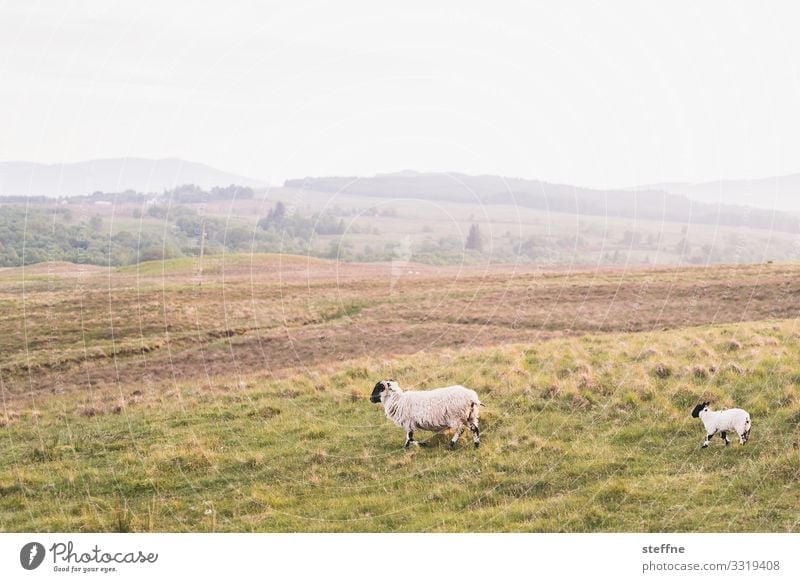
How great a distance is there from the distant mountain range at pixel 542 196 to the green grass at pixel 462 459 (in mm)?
19144

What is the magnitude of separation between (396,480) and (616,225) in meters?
91.0

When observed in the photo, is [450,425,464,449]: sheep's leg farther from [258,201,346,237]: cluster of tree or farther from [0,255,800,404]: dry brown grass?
[258,201,346,237]: cluster of tree

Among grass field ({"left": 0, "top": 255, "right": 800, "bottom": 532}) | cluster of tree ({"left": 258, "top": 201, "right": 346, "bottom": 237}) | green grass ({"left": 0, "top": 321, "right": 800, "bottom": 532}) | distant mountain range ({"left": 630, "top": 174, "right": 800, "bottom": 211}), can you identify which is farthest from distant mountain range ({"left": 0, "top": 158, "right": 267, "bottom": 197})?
green grass ({"left": 0, "top": 321, "right": 800, "bottom": 532})

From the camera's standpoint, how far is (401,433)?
51.9ft

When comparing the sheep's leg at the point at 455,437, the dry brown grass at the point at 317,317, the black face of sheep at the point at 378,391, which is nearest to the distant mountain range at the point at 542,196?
the dry brown grass at the point at 317,317

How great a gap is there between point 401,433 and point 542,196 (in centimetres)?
5945

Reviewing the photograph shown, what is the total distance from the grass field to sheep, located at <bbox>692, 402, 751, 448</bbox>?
0.28 meters

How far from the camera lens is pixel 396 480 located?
535 inches

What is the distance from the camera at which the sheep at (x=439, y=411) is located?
14.6m

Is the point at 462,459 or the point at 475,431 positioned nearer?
the point at 462,459

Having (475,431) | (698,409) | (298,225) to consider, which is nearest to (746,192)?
(698,409)

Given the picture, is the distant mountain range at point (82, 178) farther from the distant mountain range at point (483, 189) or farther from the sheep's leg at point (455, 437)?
the sheep's leg at point (455, 437)

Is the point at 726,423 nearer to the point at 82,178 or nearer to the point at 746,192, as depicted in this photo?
the point at 746,192

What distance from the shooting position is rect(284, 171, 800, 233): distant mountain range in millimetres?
52750
